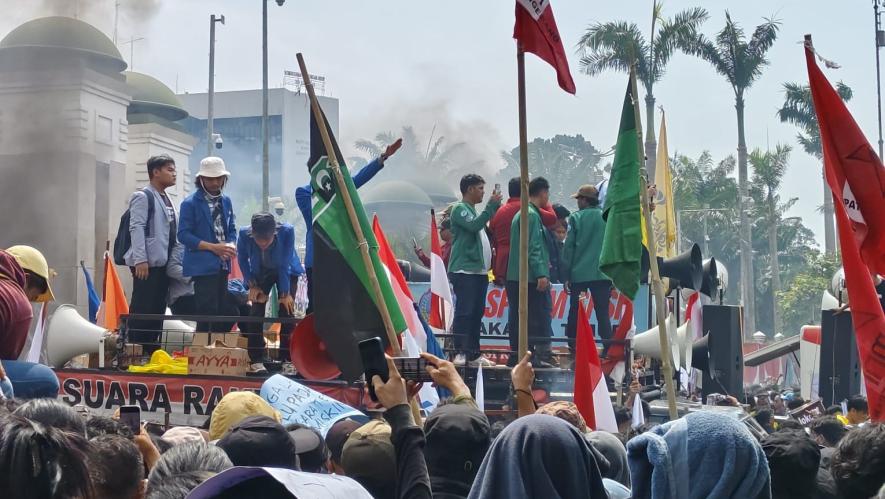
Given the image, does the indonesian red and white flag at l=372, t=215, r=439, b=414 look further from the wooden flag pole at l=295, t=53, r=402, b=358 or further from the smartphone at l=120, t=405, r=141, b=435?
the smartphone at l=120, t=405, r=141, b=435

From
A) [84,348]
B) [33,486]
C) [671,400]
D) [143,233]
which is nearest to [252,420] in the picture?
[33,486]

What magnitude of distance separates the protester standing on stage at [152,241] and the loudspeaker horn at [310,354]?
1.43 meters

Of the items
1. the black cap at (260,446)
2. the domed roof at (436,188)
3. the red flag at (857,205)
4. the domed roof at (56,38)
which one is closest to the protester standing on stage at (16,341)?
the black cap at (260,446)

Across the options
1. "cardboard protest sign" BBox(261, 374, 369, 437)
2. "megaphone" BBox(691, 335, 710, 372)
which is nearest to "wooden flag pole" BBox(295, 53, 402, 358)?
"cardboard protest sign" BBox(261, 374, 369, 437)

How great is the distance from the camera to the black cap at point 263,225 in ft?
33.9

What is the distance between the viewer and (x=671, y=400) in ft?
25.1

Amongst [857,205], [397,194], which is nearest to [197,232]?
[857,205]

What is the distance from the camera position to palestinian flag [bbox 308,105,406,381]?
7.91 m

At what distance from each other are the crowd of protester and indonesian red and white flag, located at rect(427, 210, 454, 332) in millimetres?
6256

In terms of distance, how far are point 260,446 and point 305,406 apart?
288 cm

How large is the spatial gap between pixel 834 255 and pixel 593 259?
180ft

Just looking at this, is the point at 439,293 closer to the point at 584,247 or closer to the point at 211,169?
the point at 584,247

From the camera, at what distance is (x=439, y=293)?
1139 centimetres

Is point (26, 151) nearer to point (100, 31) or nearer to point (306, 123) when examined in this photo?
point (100, 31)
